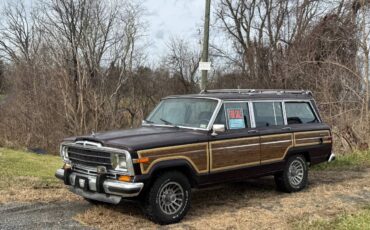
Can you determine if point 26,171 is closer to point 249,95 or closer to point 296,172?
point 249,95

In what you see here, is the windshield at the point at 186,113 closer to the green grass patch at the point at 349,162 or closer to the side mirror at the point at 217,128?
the side mirror at the point at 217,128

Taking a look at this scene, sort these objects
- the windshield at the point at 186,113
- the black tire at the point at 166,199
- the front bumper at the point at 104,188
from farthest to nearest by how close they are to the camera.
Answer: the windshield at the point at 186,113 < the black tire at the point at 166,199 < the front bumper at the point at 104,188

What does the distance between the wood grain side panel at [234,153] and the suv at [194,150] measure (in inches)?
0.6

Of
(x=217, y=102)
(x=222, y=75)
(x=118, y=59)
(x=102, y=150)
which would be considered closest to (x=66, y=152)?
(x=102, y=150)

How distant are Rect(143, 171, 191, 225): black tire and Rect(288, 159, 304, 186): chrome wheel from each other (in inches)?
105

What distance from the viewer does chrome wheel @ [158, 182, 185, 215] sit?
6.46m

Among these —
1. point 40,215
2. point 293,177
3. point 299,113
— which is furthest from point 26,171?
point 299,113

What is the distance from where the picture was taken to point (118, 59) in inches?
890

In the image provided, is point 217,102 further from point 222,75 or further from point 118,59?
point 222,75

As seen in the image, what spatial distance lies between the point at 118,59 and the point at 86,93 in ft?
13.5

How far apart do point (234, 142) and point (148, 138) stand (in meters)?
1.53

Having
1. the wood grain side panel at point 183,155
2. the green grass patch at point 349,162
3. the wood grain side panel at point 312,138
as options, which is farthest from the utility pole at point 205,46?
the wood grain side panel at point 183,155

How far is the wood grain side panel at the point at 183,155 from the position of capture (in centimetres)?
621

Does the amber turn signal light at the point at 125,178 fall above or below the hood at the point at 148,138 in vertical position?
below
